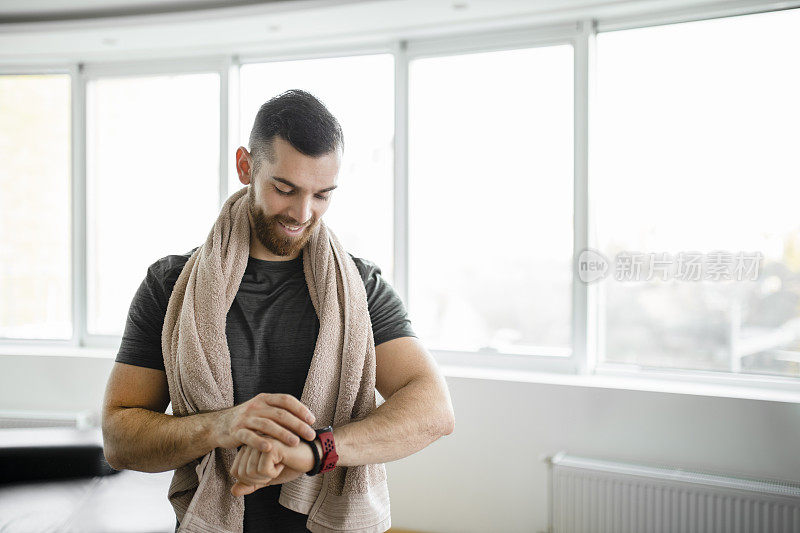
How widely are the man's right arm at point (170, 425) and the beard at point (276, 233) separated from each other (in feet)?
1.03

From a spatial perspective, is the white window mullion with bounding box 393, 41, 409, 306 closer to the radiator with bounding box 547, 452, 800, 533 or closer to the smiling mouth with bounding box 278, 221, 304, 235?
the radiator with bounding box 547, 452, 800, 533

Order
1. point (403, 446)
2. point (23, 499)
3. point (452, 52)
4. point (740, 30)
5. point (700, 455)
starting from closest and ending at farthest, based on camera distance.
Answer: point (403, 446), point (23, 499), point (700, 455), point (740, 30), point (452, 52)

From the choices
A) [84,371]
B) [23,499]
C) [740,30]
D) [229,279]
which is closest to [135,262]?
[84,371]

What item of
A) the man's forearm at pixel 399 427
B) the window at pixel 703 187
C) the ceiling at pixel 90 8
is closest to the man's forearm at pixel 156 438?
the man's forearm at pixel 399 427

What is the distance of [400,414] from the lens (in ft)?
3.67

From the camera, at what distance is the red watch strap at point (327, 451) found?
3.35 feet

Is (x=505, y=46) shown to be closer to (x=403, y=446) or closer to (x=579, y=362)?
(x=579, y=362)

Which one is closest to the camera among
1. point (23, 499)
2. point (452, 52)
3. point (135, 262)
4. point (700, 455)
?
point (23, 499)

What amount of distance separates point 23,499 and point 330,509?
6.05 ft

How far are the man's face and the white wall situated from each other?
1.94m

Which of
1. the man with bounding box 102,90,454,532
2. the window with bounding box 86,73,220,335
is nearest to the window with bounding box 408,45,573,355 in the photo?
the window with bounding box 86,73,220,335

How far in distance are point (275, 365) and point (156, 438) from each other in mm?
237

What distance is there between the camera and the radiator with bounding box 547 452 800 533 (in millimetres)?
2422

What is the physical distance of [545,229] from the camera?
3.14 m
